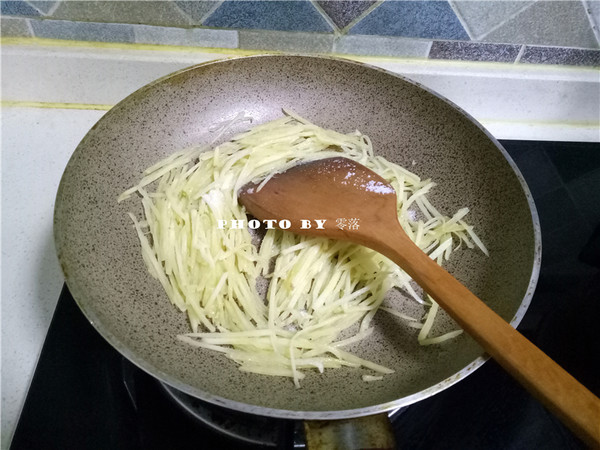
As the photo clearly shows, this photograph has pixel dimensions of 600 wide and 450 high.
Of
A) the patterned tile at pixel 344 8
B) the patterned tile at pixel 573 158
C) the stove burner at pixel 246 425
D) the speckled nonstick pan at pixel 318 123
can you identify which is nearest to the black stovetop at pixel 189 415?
the stove burner at pixel 246 425

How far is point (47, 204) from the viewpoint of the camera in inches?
37.4

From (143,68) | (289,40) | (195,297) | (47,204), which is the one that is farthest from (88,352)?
(289,40)

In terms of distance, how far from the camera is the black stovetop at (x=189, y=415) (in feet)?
2.27

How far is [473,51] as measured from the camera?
1.05m

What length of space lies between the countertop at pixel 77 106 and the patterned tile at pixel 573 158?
35mm

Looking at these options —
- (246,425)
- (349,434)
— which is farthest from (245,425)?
(349,434)

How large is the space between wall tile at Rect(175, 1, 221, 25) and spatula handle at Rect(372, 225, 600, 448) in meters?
0.57

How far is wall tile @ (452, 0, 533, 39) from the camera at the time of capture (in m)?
0.97

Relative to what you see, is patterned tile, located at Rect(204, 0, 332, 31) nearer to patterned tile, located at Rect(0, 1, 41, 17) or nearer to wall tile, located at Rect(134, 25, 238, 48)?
wall tile, located at Rect(134, 25, 238, 48)

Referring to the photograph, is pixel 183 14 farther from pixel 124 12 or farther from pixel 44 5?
pixel 44 5

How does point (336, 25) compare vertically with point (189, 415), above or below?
above

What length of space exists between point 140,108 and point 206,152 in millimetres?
128

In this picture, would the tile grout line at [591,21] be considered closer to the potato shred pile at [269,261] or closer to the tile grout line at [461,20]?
the tile grout line at [461,20]

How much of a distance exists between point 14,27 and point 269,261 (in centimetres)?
69
